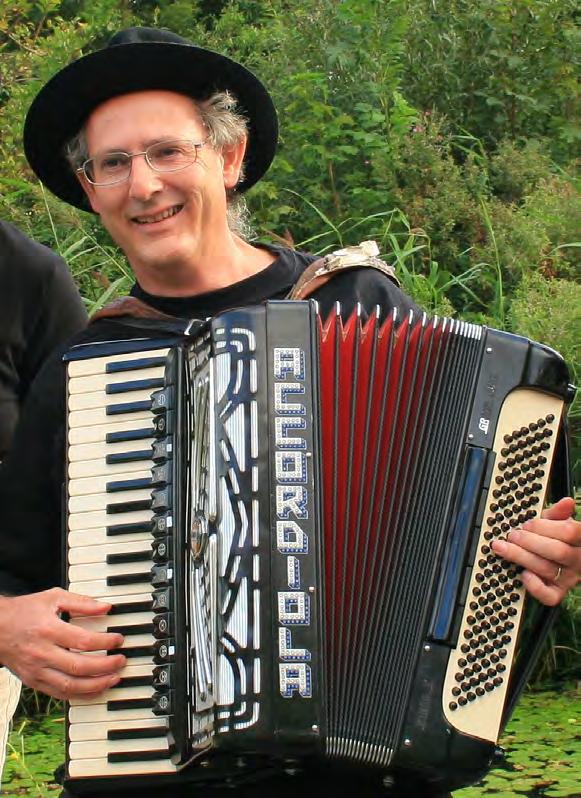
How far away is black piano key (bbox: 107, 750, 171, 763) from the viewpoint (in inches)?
87.3

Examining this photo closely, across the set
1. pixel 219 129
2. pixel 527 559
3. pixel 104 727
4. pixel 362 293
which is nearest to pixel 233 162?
pixel 219 129

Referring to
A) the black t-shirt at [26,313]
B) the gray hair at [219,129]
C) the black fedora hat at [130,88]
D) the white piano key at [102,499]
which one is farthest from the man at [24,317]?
the white piano key at [102,499]

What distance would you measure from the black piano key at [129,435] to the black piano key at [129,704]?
417 millimetres

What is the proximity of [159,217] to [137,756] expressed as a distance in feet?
2.91

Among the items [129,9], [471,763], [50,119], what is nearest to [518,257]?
[50,119]

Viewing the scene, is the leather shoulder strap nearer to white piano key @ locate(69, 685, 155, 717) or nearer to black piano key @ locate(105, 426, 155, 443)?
black piano key @ locate(105, 426, 155, 443)

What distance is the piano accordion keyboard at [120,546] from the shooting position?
225 centimetres

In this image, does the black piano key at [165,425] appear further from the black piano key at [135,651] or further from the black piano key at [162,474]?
the black piano key at [135,651]

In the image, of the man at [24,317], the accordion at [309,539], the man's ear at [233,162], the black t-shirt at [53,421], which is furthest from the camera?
the man at [24,317]

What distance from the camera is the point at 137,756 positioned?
223 centimetres

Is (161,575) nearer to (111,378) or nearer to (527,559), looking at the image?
(111,378)

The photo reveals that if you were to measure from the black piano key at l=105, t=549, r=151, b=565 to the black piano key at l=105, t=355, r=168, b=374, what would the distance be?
0.30 metres

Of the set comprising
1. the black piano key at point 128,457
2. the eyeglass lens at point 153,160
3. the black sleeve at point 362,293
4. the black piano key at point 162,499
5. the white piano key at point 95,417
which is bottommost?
the black piano key at point 162,499

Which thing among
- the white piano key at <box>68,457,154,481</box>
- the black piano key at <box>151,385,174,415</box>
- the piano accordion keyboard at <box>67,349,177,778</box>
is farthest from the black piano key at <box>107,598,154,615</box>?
the black piano key at <box>151,385,174,415</box>
